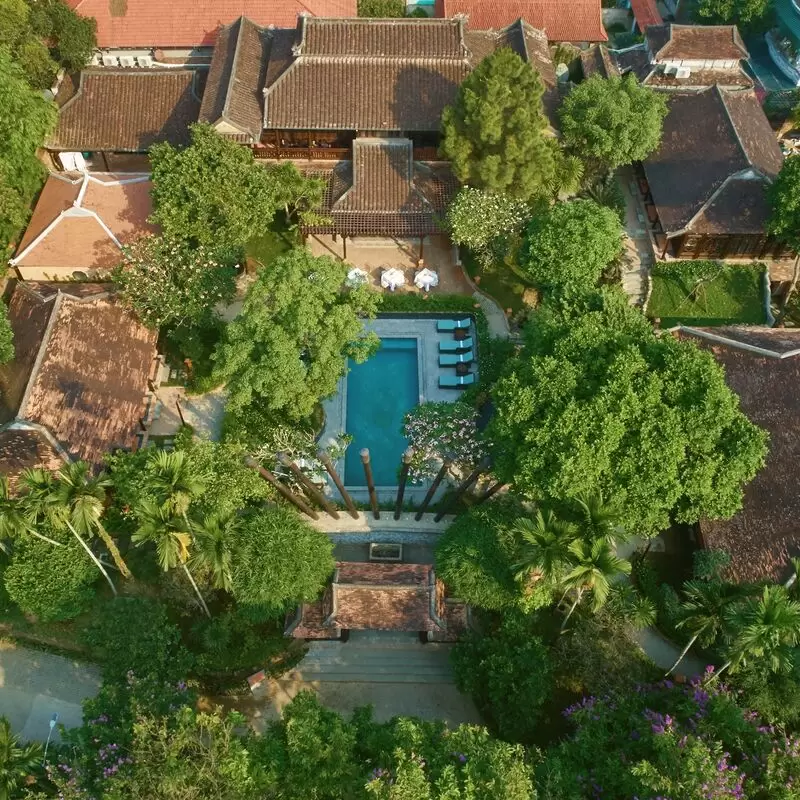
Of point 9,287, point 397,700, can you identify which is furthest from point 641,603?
point 9,287

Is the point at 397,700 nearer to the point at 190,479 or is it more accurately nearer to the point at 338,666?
the point at 338,666

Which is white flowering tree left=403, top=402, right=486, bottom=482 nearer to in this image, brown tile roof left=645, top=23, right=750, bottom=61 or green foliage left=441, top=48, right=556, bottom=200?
green foliage left=441, top=48, right=556, bottom=200

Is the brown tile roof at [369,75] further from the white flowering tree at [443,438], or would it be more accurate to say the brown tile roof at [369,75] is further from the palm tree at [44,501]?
the palm tree at [44,501]

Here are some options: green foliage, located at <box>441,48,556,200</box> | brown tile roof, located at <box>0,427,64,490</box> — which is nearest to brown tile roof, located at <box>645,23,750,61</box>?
green foliage, located at <box>441,48,556,200</box>

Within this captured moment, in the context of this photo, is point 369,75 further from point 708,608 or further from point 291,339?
point 708,608

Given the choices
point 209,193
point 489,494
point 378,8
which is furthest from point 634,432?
point 378,8

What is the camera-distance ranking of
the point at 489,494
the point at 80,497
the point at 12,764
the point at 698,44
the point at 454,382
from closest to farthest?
1. the point at 12,764
2. the point at 80,497
3. the point at 489,494
4. the point at 454,382
5. the point at 698,44
